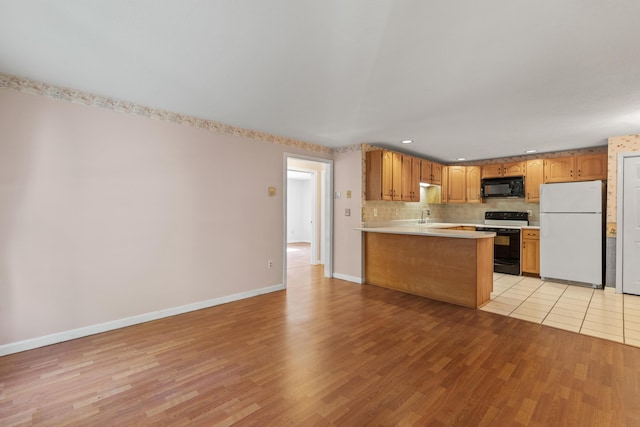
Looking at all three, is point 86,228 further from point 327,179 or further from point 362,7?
point 327,179

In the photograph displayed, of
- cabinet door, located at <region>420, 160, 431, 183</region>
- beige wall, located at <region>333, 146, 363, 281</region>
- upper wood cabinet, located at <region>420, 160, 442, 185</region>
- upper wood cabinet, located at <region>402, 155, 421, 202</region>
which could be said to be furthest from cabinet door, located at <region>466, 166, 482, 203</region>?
beige wall, located at <region>333, 146, 363, 281</region>

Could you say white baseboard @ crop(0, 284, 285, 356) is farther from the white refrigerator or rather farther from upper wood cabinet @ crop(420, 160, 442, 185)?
the white refrigerator

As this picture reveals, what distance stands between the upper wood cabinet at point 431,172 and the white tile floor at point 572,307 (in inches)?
91.9

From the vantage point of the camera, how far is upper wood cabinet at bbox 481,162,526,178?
581 centimetres

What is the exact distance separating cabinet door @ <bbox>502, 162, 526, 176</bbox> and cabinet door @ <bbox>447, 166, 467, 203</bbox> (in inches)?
30.9

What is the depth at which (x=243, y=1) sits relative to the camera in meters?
1.58

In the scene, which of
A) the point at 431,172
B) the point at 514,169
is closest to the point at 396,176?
the point at 431,172

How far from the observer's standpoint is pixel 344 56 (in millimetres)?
2115

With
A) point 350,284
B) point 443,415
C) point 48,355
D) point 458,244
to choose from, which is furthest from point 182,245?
point 458,244

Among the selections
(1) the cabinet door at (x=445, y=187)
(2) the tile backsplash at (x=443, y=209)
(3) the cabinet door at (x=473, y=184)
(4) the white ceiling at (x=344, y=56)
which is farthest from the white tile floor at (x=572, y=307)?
(4) the white ceiling at (x=344, y=56)

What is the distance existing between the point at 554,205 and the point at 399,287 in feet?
10.3

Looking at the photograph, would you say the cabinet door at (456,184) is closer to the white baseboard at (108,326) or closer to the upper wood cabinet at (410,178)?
the upper wood cabinet at (410,178)

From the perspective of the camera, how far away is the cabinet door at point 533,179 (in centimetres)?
556

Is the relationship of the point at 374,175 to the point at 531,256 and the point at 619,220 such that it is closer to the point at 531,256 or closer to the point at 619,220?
the point at 531,256
